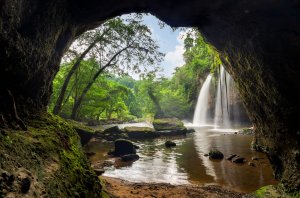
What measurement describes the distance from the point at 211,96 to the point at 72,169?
4461 centimetres

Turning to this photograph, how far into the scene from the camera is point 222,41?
9.96 metres

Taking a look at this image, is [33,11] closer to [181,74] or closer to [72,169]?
[72,169]

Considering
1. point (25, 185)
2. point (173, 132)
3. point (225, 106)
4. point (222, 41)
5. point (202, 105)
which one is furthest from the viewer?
point (202, 105)

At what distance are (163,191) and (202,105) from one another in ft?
138

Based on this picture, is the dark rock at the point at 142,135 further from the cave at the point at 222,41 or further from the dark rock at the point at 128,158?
the cave at the point at 222,41

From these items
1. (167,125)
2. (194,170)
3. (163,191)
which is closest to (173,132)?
(167,125)

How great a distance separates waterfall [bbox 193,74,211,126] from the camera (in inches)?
1961

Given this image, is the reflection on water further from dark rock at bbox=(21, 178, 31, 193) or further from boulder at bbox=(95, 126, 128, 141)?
dark rock at bbox=(21, 178, 31, 193)

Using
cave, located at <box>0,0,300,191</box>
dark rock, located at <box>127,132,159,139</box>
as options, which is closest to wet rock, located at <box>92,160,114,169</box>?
cave, located at <box>0,0,300,191</box>

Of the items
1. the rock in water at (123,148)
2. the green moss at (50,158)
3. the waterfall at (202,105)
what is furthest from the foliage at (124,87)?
the green moss at (50,158)

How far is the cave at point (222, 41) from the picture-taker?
5867 mm

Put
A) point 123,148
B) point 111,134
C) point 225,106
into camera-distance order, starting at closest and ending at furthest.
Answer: point 123,148 → point 111,134 → point 225,106

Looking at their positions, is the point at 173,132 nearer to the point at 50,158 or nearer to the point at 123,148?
the point at 123,148

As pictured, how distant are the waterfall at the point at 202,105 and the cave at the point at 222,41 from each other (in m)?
40.5
